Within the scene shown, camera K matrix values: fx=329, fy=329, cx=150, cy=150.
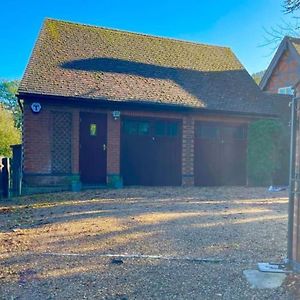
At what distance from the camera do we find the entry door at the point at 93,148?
10875 millimetres

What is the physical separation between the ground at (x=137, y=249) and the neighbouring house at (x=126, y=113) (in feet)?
9.27

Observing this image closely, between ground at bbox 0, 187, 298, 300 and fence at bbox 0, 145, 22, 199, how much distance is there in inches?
57.3

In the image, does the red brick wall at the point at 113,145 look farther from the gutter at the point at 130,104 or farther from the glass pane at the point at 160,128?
the glass pane at the point at 160,128

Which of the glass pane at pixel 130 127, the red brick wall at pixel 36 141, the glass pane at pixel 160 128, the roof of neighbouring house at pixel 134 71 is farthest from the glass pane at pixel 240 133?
the red brick wall at pixel 36 141

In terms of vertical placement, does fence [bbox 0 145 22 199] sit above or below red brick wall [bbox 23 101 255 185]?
below

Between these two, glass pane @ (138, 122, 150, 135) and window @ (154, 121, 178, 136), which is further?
window @ (154, 121, 178, 136)

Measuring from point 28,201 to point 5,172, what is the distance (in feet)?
4.35

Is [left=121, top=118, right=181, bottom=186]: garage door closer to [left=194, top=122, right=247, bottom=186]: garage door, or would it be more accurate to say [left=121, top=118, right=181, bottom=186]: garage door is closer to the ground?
[left=194, top=122, right=247, bottom=186]: garage door

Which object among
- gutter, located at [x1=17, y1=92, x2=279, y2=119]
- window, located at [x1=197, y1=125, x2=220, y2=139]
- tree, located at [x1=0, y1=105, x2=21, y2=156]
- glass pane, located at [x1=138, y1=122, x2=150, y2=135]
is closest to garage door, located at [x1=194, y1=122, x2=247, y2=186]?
window, located at [x1=197, y1=125, x2=220, y2=139]

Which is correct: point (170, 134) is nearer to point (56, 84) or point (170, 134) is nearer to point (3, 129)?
point (56, 84)

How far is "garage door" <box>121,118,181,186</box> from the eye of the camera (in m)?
11.4

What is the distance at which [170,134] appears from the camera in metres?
12.0

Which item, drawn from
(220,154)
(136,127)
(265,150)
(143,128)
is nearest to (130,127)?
(136,127)

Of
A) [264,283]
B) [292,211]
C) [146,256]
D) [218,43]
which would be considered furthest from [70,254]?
[218,43]
